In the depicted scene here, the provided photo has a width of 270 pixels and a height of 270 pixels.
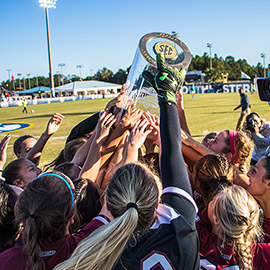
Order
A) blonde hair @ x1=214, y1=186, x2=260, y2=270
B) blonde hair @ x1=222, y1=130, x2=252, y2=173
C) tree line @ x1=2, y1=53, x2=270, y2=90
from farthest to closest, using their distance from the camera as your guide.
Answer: tree line @ x1=2, y1=53, x2=270, y2=90, blonde hair @ x1=222, y1=130, x2=252, y2=173, blonde hair @ x1=214, y1=186, x2=260, y2=270

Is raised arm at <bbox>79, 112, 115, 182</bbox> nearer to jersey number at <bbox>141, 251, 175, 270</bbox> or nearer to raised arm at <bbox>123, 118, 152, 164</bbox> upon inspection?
raised arm at <bbox>123, 118, 152, 164</bbox>

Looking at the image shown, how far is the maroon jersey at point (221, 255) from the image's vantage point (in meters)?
1.62

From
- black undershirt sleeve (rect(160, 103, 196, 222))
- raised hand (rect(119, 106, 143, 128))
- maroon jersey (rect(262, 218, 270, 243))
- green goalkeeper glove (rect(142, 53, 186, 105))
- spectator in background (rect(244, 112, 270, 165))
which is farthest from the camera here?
spectator in background (rect(244, 112, 270, 165))

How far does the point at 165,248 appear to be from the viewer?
1.30m

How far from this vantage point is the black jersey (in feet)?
4.24

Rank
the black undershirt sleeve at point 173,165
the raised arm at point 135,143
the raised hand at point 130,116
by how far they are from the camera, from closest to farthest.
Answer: the black undershirt sleeve at point 173,165, the raised arm at point 135,143, the raised hand at point 130,116

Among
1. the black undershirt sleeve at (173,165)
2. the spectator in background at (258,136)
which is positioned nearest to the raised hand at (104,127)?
the black undershirt sleeve at (173,165)

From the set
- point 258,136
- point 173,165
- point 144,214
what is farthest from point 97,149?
point 258,136

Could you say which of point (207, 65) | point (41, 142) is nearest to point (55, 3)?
point (41, 142)

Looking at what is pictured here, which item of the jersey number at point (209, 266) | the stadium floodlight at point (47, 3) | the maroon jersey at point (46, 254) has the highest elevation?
the stadium floodlight at point (47, 3)

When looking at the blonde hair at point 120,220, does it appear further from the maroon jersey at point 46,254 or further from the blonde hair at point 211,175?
the blonde hair at point 211,175

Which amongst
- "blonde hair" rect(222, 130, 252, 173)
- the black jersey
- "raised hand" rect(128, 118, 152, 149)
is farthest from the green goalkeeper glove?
"blonde hair" rect(222, 130, 252, 173)

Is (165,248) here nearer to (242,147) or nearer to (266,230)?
(266,230)

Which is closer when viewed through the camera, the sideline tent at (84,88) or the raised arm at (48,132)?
the raised arm at (48,132)
